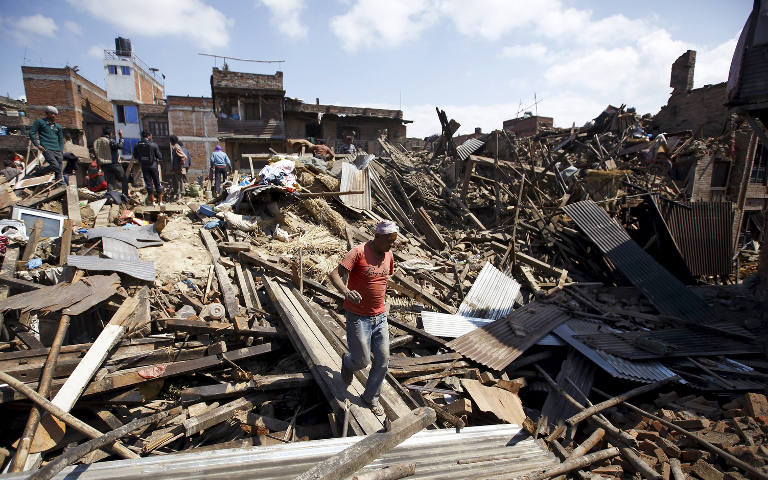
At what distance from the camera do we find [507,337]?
17.6 ft

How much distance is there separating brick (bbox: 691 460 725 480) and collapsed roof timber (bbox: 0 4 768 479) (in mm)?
A: 18

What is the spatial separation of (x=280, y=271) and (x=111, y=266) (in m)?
2.44

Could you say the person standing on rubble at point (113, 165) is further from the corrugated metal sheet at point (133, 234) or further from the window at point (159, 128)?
the window at point (159, 128)

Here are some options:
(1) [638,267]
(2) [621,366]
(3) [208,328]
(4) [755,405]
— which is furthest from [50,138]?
(1) [638,267]

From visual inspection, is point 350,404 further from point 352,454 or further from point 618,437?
point 618,437

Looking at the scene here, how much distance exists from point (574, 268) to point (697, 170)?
8904 mm

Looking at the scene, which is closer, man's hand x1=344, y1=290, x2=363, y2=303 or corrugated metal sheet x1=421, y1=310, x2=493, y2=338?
man's hand x1=344, y1=290, x2=363, y2=303

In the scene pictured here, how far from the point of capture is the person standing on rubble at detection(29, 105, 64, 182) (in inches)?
301

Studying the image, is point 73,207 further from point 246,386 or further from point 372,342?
point 372,342

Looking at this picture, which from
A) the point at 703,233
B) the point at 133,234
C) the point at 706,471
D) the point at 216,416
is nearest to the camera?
the point at 706,471

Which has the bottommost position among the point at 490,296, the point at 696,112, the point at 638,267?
the point at 490,296

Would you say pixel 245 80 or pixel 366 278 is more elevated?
pixel 245 80

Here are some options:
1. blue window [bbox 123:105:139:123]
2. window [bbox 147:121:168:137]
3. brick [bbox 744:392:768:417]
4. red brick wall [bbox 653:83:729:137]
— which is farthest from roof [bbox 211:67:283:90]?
brick [bbox 744:392:768:417]

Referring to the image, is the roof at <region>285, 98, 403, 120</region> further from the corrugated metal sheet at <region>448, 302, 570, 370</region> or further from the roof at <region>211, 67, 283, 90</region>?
the corrugated metal sheet at <region>448, 302, 570, 370</region>
